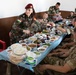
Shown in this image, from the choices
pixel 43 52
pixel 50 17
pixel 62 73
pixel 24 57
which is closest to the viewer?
pixel 62 73

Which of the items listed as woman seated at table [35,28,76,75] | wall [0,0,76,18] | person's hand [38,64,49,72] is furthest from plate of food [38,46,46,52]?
wall [0,0,76,18]

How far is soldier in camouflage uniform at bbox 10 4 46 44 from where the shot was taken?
2.68 metres

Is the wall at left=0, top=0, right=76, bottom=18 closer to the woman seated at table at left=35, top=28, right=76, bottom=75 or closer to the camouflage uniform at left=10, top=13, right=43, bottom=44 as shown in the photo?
the camouflage uniform at left=10, top=13, right=43, bottom=44

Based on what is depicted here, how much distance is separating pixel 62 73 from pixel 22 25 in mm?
1516

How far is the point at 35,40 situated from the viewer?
2.18m

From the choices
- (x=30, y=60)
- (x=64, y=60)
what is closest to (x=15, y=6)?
(x=64, y=60)

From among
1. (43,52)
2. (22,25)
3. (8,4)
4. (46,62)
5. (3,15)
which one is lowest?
(46,62)

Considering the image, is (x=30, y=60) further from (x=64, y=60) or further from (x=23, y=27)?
(x=23, y=27)

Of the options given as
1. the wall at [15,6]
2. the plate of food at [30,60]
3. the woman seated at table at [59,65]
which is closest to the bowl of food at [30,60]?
the plate of food at [30,60]

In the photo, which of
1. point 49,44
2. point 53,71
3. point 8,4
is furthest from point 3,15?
point 53,71

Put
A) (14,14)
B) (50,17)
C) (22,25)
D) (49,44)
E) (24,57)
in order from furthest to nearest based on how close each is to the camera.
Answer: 1. (50,17)
2. (14,14)
3. (22,25)
4. (49,44)
5. (24,57)

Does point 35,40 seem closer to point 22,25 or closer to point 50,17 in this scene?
point 22,25

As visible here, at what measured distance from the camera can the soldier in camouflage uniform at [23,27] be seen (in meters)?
2.68

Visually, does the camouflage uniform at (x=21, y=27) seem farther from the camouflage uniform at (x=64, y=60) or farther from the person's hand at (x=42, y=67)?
the person's hand at (x=42, y=67)
